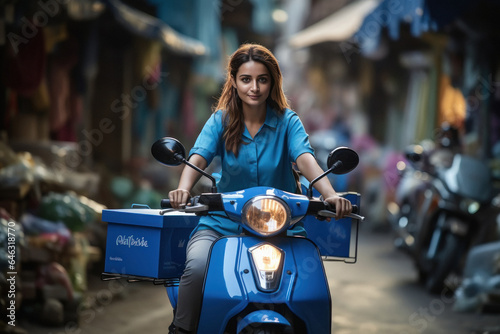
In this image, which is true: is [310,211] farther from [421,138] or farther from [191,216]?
[421,138]

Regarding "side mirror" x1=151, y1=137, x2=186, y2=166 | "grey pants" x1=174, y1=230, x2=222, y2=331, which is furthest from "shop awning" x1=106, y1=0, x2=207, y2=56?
"grey pants" x1=174, y1=230, x2=222, y2=331

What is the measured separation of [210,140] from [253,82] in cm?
36

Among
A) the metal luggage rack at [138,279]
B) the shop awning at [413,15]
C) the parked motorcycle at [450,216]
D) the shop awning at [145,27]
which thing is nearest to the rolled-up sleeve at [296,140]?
the metal luggage rack at [138,279]

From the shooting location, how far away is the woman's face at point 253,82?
12.2 ft

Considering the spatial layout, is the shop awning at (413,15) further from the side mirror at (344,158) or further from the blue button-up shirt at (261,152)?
the side mirror at (344,158)

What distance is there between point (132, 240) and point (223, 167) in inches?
22.8

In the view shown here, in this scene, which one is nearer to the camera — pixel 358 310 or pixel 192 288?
pixel 192 288

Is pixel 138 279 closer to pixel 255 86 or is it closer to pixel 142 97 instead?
pixel 255 86

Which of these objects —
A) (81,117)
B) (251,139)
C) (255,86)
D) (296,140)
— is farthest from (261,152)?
(81,117)

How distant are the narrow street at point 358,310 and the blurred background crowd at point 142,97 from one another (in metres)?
0.35

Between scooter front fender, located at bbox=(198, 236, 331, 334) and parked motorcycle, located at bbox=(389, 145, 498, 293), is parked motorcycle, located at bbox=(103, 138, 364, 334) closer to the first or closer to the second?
scooter front fender, located at bbox=(198, 236, 331, 334)

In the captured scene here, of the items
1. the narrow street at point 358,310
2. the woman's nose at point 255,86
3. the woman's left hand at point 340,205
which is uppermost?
the woman's nose at point 255,86

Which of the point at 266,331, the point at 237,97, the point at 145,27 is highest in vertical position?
the point at 145,27

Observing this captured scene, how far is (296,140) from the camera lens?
12.6 feet
